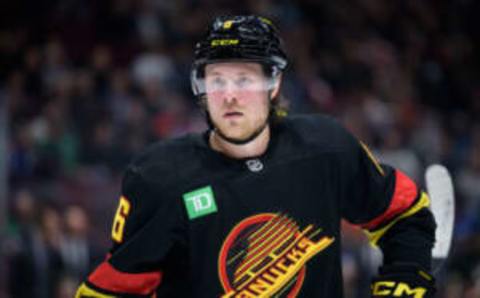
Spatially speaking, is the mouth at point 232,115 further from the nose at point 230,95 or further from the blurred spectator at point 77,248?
the blurred spectator at point 77,248

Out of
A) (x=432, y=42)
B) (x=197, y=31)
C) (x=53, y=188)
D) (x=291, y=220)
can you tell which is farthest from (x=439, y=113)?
(x=291, y=220)

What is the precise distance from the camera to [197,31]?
31.1ft

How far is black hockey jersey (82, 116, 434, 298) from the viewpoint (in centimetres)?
264

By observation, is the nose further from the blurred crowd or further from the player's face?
the blurred crowd

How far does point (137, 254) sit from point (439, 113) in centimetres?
720

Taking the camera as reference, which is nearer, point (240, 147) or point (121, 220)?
point (121, 220)

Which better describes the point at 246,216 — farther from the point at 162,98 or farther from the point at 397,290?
the point at 162,98

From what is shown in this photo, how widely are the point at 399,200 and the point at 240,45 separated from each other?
687mm

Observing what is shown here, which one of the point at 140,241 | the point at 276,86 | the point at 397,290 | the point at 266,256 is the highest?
the point at 276,86

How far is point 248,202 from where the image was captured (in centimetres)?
271

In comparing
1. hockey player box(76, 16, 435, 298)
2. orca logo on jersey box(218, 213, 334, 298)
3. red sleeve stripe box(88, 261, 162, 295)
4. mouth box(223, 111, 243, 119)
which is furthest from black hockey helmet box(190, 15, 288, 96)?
red sleeve stripe box(88, 261, 162, 295)

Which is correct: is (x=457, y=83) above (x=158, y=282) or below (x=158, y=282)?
below

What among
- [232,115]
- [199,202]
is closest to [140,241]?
[199,202]

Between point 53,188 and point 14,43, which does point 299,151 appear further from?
point 14,43
